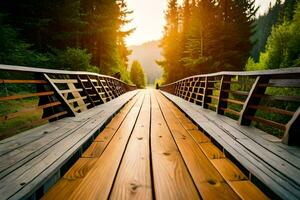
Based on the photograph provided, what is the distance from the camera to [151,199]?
1.35 metres

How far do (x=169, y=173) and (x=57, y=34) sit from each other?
1421 cm

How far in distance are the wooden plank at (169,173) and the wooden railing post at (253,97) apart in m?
1.35

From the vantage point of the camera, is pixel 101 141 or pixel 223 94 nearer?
pixel 101 141

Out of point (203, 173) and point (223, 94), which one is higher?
point (223, 94)

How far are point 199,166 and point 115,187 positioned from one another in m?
0.84

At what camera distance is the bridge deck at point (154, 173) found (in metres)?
1.42

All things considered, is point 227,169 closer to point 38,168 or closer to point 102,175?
point 102,175

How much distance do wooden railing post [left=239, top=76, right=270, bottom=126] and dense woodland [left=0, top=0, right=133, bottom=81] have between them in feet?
31.3

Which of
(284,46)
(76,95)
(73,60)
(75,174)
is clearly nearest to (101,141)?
(75,174)

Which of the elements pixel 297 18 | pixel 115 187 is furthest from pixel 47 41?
pixel 297 18

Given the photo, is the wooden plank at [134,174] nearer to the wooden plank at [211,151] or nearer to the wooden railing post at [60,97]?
the wooden plank at [211,151]

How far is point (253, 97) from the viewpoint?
9.89 ft

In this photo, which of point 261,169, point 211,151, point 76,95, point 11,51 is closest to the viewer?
point 261,169

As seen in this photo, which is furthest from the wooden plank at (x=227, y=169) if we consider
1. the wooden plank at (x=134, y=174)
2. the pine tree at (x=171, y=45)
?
the pine tree at (x=171, y=45)
